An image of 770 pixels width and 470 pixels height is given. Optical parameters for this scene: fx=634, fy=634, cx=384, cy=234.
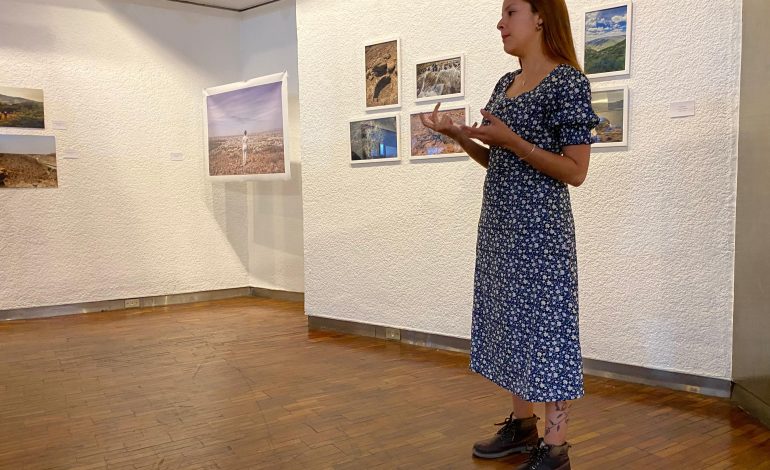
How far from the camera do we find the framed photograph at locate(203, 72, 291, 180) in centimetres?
631

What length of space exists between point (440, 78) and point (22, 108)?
451cm

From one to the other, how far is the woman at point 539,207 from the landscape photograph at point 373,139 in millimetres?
2748

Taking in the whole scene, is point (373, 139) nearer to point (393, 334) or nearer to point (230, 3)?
point (393, 334)

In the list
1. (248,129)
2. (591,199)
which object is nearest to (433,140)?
(591,199)

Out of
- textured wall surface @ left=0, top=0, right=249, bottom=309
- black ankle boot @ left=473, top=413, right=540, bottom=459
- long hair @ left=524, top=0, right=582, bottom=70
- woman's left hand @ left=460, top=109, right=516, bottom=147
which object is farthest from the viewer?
textured wall surface @ left=0, top=0, right=249, bottom=309

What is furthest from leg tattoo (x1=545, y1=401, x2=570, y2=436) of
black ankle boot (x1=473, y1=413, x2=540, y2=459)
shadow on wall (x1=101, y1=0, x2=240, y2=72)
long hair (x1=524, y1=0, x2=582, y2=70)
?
shadow on wall (x1=101, y1=0, x2=240, y2=72)

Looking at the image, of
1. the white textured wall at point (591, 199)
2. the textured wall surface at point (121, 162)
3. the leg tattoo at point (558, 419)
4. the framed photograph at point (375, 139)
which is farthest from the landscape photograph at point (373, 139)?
the leg tattoo at point (558, 419)

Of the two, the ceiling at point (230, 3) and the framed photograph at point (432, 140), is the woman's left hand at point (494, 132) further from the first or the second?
the ceiling at point (230, 3)

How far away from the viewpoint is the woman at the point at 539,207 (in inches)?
87.2

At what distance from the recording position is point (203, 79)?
7.72 metres

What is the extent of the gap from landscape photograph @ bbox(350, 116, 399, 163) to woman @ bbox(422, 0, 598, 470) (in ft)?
9.01

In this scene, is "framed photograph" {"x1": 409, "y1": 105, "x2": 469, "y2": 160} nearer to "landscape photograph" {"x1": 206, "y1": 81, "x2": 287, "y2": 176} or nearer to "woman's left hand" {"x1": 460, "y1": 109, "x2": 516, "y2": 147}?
"landscape photograph" {"x1": 206, "y1": 81, "x2": 287, "y2": 176}

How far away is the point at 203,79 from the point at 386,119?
11.4ft

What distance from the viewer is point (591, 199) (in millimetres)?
4102
